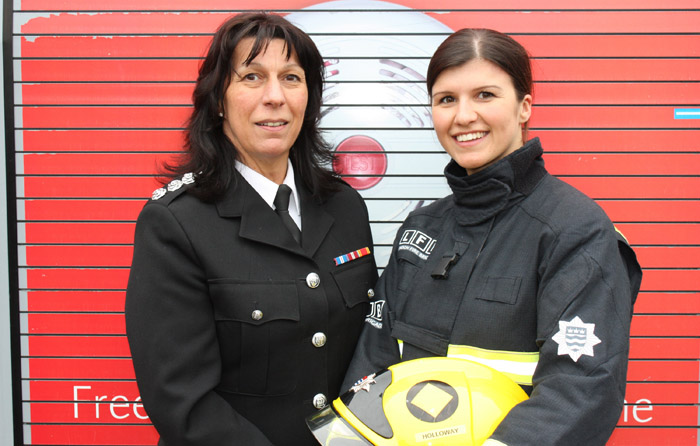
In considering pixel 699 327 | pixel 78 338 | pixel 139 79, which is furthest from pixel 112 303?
pixel 699 327

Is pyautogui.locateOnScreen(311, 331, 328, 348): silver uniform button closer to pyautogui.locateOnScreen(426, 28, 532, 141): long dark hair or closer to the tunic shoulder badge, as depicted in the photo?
the tunic shoulder badge

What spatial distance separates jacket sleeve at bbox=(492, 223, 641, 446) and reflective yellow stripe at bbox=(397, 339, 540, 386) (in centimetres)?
8

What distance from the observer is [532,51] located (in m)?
3.21

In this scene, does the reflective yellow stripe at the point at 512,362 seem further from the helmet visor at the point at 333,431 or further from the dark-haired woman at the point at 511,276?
the helmet visor at the point at 333,431

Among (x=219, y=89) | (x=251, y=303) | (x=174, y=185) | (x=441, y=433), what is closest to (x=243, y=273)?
(x=251, y=303)

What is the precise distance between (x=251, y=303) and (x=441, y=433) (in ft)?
2.74

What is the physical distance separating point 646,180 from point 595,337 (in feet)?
6.99

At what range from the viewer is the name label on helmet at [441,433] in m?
1.46

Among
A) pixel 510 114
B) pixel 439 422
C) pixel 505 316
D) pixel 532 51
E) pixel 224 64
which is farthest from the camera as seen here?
pixel 532 51

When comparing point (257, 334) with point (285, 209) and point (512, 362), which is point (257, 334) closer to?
point (285, 209)

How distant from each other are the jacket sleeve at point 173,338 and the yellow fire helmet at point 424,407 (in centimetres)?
42

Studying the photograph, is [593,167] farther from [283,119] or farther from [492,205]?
[283,119]

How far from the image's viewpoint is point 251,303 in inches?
76.7

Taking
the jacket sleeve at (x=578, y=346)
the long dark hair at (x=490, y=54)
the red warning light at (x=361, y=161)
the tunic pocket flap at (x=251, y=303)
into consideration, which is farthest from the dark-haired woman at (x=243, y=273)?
the red warning light at (x=361, y=161)
